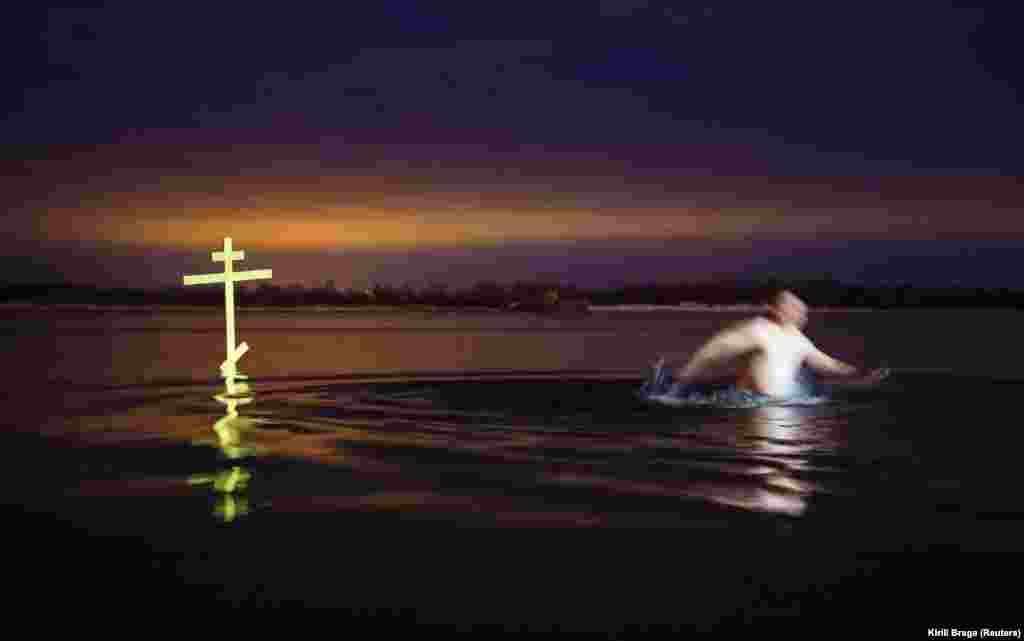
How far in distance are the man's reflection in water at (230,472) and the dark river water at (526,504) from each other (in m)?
0.05

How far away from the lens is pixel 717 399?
18.9 m

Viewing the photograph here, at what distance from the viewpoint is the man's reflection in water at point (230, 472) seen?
948 centimetres

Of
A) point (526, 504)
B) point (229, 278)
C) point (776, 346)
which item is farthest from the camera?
point (229, 278)

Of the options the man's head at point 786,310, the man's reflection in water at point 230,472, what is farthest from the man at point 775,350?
the man's reflection in water at point 230,472

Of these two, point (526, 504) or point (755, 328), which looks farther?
point (755, 328)

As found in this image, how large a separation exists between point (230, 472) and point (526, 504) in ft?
11.2

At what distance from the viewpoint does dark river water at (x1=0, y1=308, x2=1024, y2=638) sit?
678 centimetres

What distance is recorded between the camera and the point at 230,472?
11516 mm

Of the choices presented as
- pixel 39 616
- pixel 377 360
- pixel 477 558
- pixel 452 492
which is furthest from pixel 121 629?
pixel 377 360

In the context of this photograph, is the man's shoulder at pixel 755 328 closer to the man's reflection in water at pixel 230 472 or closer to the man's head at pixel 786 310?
the man's head at pixel 786 310

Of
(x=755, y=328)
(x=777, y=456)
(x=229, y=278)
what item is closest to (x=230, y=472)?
(x=777, y=456)

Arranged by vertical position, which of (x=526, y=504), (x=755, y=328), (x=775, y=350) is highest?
(x=755, y=328)

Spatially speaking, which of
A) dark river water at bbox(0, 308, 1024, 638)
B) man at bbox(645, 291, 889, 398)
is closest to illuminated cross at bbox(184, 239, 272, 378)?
dark river water at bbox(0, 308, 1024, 638)

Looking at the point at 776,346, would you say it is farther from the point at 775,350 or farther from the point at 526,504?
the point at 526,504
